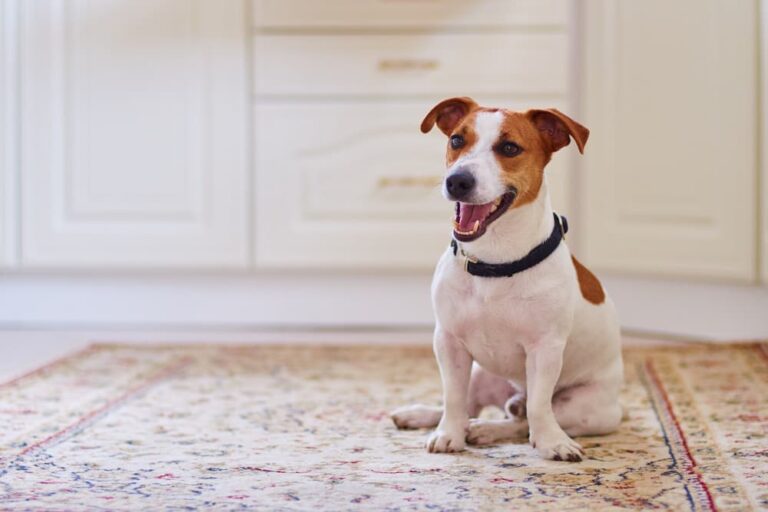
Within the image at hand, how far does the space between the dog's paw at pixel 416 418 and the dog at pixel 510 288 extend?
3.9 inches

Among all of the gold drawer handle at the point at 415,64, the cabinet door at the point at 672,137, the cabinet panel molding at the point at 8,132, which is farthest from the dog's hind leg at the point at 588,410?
the cabinet panel molding at the point at 8,132

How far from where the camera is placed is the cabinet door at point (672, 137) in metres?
2.62

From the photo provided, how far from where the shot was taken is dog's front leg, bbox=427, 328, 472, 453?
5.36 ft

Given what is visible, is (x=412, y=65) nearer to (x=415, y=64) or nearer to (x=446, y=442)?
(x=415, y=64)

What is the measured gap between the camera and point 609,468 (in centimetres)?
153

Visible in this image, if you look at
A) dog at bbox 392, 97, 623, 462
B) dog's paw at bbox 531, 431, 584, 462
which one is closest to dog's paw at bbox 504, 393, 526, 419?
dog at bbox 392, 97, 623, 462

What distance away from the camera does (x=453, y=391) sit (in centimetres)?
165

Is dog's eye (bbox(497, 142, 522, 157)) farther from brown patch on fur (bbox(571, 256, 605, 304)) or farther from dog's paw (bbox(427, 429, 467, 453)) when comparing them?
dog's paw (bbox(427, 429, 467, 453))

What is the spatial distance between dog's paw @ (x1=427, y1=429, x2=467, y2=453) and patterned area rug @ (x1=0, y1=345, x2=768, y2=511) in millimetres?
21

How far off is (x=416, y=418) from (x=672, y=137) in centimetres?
125

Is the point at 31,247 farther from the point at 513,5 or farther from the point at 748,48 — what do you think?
the point at 748,48

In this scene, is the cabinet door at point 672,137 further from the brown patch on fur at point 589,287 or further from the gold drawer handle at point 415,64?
the brown patch on fur at point 589,287

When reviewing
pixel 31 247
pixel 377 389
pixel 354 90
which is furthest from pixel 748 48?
pixel 31 247

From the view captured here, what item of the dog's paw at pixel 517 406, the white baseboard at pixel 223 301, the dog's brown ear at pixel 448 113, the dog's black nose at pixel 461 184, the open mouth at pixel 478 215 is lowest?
the dog's paw at pixel 517 406
